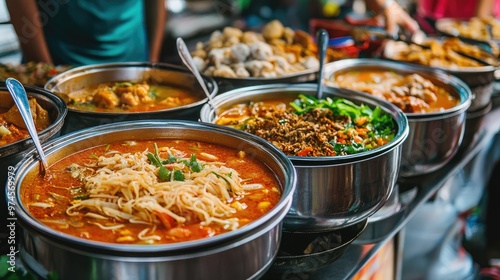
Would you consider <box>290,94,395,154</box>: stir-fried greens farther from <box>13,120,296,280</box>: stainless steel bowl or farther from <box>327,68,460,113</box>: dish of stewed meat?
<box>13,120,296,280</box>: stainless steel bowl

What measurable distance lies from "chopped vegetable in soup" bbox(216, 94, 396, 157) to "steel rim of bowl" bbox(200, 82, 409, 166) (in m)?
0.05

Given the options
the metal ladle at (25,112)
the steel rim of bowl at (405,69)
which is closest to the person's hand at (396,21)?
the steel rim of bowl at (405,69)

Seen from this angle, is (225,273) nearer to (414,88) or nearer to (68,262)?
(68,262)

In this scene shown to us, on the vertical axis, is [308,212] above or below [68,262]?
below

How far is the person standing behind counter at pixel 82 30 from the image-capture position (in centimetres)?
320

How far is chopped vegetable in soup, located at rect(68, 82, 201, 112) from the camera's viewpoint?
2500 millimetres

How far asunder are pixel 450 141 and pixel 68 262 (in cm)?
189

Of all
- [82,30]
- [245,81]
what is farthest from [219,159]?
[82,30]

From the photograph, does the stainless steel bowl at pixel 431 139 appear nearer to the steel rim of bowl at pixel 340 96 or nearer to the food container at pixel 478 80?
the steel rim of bowl at pixel 340 96

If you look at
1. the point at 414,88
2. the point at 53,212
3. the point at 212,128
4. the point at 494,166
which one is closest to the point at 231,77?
the point at 212,128

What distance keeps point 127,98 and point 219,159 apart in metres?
0.82

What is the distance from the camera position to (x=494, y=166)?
4559 millimetres

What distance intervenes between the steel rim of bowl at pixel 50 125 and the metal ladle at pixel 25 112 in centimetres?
7

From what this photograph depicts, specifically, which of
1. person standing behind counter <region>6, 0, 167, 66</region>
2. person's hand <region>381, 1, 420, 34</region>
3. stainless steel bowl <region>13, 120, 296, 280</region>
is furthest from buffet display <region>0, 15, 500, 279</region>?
person's hand <region>381, 1, 420, 34</region>
